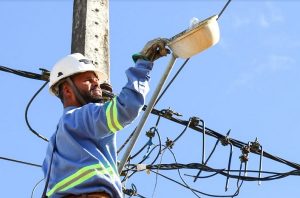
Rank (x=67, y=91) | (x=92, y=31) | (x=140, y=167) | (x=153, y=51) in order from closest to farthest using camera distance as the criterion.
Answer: (x=153, y=51) < (x=67, y=91) < (x=92, y=31) < (x=140, y=167)

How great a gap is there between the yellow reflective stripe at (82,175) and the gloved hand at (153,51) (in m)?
0.66

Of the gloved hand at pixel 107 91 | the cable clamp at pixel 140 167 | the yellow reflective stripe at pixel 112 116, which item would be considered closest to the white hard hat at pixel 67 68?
the yellow reflective stripe at pixel 112 116

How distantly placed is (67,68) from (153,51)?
768mm

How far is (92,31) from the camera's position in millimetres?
6770

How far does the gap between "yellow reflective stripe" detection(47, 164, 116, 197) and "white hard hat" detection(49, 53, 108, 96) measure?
0.83 meters

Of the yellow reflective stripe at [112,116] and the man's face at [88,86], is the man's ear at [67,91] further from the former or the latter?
the yellow reflective stripe at [112,116]

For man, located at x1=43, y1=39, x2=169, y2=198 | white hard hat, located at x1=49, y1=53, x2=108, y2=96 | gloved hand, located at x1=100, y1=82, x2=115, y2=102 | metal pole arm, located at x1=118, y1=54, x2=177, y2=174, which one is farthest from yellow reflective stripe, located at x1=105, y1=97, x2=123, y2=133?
gloved hand, located at x1=100, y1=82, x2=115, y2=102

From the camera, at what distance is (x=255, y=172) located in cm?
761

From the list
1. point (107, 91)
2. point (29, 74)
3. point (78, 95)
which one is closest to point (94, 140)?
point (78, 95)

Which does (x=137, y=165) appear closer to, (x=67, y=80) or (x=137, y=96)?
(x=67, y=80)

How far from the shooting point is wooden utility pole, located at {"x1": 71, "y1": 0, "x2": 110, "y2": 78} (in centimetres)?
658

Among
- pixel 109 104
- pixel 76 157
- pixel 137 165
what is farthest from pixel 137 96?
pixel 137 165

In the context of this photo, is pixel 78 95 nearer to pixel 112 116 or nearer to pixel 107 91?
pixel 112 116

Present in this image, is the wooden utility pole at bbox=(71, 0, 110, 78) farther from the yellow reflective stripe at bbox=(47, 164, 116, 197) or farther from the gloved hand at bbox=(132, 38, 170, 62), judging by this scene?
the yellow reflective stripe at bbox=(47, 164, 116, 197)
